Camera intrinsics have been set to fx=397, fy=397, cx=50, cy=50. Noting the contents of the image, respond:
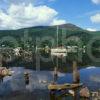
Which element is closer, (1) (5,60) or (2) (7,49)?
(1) (5,60)

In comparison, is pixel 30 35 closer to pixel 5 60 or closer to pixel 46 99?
pixel 5 60

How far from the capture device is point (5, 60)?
404 feet

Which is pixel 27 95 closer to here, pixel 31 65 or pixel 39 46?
pixel 31 65

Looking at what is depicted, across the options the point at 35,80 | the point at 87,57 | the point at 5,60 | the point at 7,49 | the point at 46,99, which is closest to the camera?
the point at 46,99

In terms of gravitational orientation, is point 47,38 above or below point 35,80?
above

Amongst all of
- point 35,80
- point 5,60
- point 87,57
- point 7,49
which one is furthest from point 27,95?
point 87,57

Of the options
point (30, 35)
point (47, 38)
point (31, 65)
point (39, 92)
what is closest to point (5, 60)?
point (31, 65)

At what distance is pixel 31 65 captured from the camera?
12719 centimetres

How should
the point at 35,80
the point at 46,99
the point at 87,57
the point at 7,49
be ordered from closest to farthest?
1. the point at 46,99
2. the point at 35,80
3. the point at 7,49
4. the point at 87,57

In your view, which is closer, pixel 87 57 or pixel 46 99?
pixel 46 99

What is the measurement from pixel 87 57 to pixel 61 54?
1156cm

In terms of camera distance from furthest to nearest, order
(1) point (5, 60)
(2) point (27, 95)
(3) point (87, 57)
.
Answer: (3) point (87, 57) → (1) point (5, 60) → (2) point (27, 95)

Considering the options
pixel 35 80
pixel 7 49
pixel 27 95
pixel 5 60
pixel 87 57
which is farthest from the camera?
pixel 87 57

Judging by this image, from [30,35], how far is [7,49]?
990cm
